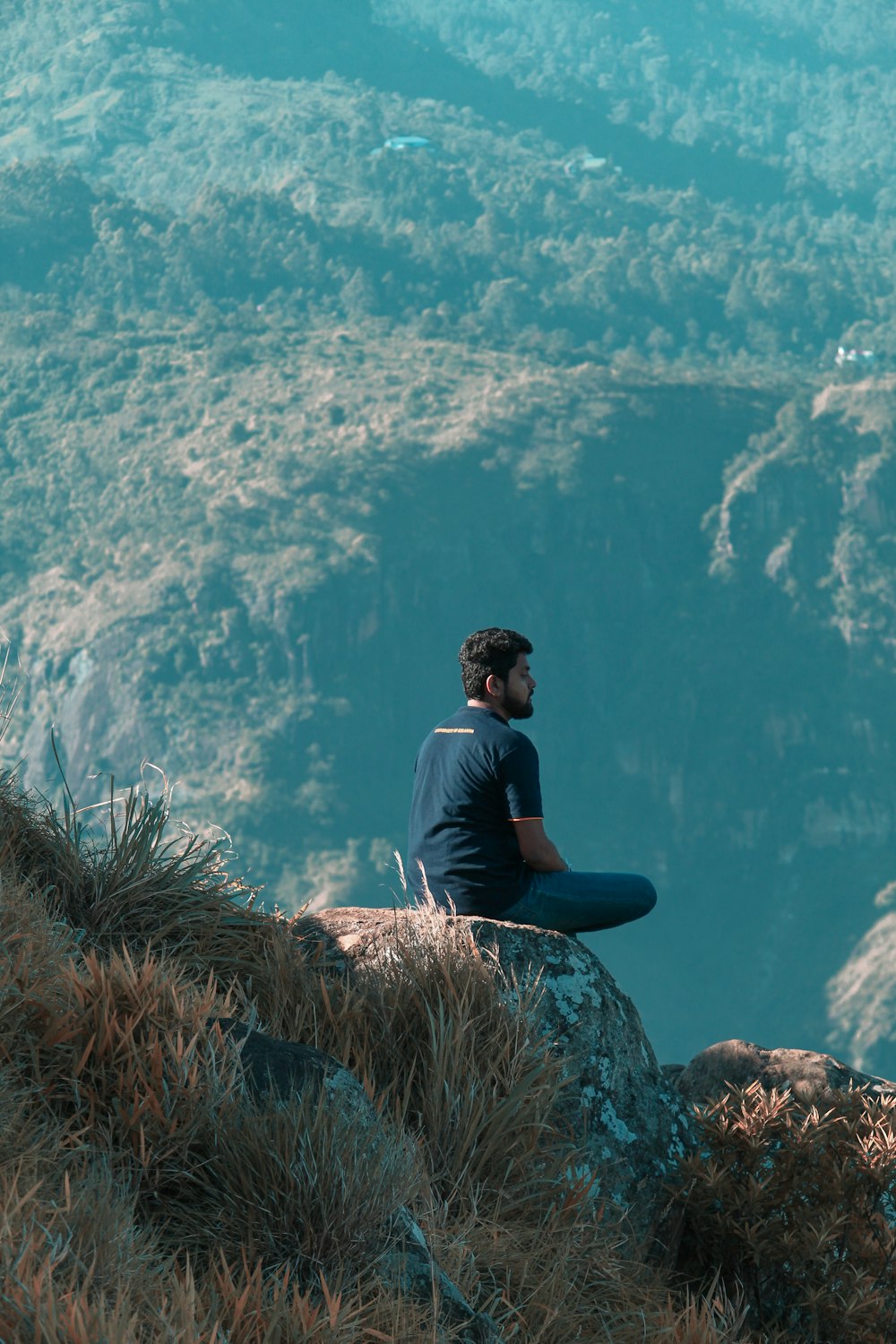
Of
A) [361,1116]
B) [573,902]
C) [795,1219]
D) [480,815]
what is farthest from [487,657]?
[361,1116]

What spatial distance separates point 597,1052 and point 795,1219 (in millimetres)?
644

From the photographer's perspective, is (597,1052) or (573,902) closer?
(597,1052)

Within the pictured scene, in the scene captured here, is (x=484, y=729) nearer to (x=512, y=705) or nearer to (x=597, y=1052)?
(x=512, y=705)

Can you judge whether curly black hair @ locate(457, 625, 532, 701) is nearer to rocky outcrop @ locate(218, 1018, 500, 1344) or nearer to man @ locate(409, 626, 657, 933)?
man @ locate(409, 626, 657, 933)

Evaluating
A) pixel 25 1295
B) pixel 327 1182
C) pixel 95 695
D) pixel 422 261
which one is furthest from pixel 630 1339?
pixel 422 261

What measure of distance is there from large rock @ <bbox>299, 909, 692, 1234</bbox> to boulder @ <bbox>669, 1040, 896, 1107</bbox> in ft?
3.33

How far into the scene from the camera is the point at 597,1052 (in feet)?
13.1

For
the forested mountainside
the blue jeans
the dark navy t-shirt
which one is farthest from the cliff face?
the dark navy t-shirt

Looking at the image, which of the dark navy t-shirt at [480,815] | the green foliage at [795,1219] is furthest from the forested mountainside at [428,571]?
the green foliage at [795,1219]

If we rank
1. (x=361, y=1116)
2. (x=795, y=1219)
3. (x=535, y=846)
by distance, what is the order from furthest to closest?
(x=535, y=846) < (x=795, y=1219) < (x=361, y=1116)

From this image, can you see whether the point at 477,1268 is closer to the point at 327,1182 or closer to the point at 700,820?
the point at 327,1182

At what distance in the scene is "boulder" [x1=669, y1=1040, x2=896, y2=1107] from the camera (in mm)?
5148

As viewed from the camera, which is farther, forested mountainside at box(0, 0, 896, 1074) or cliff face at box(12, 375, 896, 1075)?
forested mountainside at box(0, 0, 896, 1074)

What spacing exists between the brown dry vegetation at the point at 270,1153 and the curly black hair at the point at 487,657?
0.83 m
